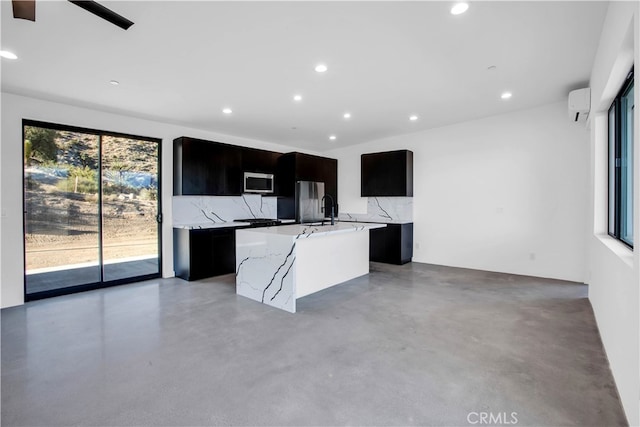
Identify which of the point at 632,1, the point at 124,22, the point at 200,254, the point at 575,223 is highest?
the point at 124,22

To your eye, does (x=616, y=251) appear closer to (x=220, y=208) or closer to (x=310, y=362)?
(x=310, y=362)

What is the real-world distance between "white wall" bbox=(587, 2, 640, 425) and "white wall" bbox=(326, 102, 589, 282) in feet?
4.54

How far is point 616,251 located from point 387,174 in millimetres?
4301

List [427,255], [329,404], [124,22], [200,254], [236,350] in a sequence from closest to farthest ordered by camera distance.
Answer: [329,404] < [124,22] < [236,350] < [200,254] < [427,255]

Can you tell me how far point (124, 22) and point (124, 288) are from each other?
3.60m

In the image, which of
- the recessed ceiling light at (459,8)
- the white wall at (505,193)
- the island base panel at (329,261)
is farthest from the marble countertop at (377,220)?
the recessed ceiling light at (459,8)

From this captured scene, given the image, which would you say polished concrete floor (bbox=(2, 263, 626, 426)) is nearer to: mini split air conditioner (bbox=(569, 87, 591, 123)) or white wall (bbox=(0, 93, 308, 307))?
white wall (bbox=(0, 93, 308, 307))

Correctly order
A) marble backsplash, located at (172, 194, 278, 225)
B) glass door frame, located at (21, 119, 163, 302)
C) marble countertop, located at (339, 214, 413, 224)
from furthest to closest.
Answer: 1. marble countertop, located at (339, 214, 413, 224)
2. marble backsplash, located at (172, 194, 278, 225)
3. glass door frame, located at (21, 119, 163, 302)

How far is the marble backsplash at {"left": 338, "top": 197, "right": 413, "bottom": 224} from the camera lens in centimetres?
622

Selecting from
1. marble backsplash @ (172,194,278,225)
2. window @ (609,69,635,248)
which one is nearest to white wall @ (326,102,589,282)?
window @ (609,69,635,248)

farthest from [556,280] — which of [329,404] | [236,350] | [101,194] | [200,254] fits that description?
[101,194]

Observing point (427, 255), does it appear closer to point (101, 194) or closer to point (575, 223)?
point (575, 223)

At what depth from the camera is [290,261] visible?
3.39 m

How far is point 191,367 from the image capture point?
2.25 meters
